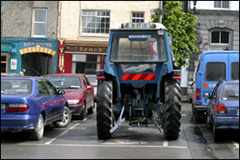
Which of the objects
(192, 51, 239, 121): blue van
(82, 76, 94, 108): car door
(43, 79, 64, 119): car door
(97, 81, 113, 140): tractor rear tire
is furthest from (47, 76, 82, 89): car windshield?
(97, 81, 113, 140): tractor rear tire

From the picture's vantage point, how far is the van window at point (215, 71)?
12.8 meters

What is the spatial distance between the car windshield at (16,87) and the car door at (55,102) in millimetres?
1047

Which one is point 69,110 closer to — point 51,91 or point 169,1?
point 51,91

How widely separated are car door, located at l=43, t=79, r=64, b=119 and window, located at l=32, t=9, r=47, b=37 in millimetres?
16754

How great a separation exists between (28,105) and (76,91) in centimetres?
489

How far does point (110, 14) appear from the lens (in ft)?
90.1

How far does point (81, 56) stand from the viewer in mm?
27328

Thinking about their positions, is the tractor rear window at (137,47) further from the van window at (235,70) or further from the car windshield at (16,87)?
the van window at (235,70)

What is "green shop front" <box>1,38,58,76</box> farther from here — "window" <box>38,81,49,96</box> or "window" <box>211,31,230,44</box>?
"window" <box>38,81,49,96</box>

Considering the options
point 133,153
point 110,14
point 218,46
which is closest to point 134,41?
point 133,153

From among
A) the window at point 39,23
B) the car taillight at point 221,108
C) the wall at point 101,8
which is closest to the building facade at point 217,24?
the wall at point 101,8

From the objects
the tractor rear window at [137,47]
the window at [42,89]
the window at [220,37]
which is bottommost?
the window at [42,89]

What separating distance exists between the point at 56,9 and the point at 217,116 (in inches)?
809

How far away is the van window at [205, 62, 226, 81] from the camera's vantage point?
12.8 metres
